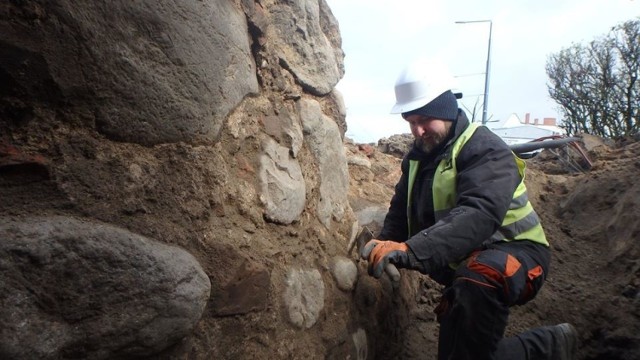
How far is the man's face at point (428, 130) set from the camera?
2.57 meters

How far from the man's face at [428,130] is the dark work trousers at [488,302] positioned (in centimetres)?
64

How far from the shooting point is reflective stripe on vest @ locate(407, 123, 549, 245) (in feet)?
7.60

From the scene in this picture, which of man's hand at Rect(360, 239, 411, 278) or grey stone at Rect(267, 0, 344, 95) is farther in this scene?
grey stone at Rect(267, 0, 344, 95)

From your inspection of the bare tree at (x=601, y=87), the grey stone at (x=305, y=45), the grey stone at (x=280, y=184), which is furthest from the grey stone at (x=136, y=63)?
the bare tree at (x=601, y=87)

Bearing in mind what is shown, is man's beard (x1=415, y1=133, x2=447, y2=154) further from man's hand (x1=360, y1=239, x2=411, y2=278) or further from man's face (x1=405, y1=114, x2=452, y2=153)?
man's hand (x1=360, y1=239, x2=411, y2=278)

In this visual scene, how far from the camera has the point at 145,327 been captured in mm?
1297

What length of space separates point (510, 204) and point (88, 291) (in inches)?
72.9

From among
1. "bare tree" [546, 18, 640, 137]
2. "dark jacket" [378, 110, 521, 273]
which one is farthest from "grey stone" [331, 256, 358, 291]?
"bare tree" [546, 18, 640, 137]

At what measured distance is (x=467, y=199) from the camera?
2.11 metres

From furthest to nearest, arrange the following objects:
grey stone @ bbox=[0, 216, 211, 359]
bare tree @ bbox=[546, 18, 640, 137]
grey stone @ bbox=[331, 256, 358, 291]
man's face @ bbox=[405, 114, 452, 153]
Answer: bare tree @ bbox=[546, 18, 640, 137], man's face @ bbox=[405, 114, 452, 153], grey stone @ bbox=[331, 256, 358, 291], grey stone @ bbox=[0, 216, 211, 359]

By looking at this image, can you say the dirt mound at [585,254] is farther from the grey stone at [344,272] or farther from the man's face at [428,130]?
the man's face at [428,130]

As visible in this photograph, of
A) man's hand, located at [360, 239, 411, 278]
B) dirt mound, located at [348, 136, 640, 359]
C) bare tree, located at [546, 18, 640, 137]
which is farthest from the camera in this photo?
bare tree, located at [546, 18, 640, 137]

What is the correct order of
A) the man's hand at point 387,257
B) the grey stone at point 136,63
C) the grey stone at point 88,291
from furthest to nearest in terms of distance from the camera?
the man's hand at point 387,257 < the grey stone at point 136,63 < the grey stone at point 88,291

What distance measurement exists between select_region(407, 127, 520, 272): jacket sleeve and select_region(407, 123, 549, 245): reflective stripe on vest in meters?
0.05
